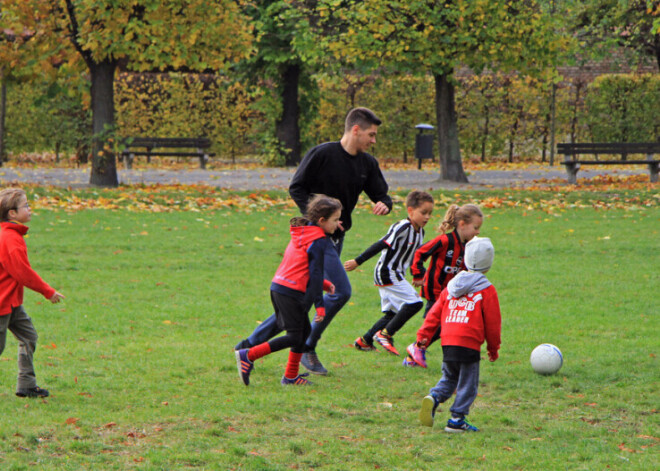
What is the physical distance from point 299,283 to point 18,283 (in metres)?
1.83

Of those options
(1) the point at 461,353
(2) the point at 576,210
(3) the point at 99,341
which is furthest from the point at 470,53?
(1) the point at 461,353

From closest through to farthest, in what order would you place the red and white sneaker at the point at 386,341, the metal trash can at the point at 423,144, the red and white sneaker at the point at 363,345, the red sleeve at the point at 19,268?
the red sleeve at the point at 19,268 → the red and white sneaker at the point at 386,341 → the red and white sneaker at the point at 363,345 → the metal trash can at the point at 423,144

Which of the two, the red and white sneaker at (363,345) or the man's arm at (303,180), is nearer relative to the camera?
the man's arm at (303,180)

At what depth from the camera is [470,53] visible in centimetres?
1777

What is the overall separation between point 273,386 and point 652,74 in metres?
22.7

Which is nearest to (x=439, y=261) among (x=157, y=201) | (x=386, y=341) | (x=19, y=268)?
(x=386, y=341)

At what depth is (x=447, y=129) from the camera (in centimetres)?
1947

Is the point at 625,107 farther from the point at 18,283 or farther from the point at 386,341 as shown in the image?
the point at 18,283

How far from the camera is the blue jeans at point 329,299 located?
6219 mm

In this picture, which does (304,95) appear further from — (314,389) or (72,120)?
(314,389)

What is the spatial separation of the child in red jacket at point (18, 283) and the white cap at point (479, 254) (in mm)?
2631

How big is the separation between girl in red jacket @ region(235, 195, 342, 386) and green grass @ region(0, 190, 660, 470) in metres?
0.25

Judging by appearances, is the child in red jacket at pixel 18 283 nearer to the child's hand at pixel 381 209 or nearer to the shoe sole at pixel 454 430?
the child's hand at pixel 381 209

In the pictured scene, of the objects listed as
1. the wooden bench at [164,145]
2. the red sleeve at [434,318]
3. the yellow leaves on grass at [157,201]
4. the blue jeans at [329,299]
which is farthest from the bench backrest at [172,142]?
the red sleeve at [434,318]
